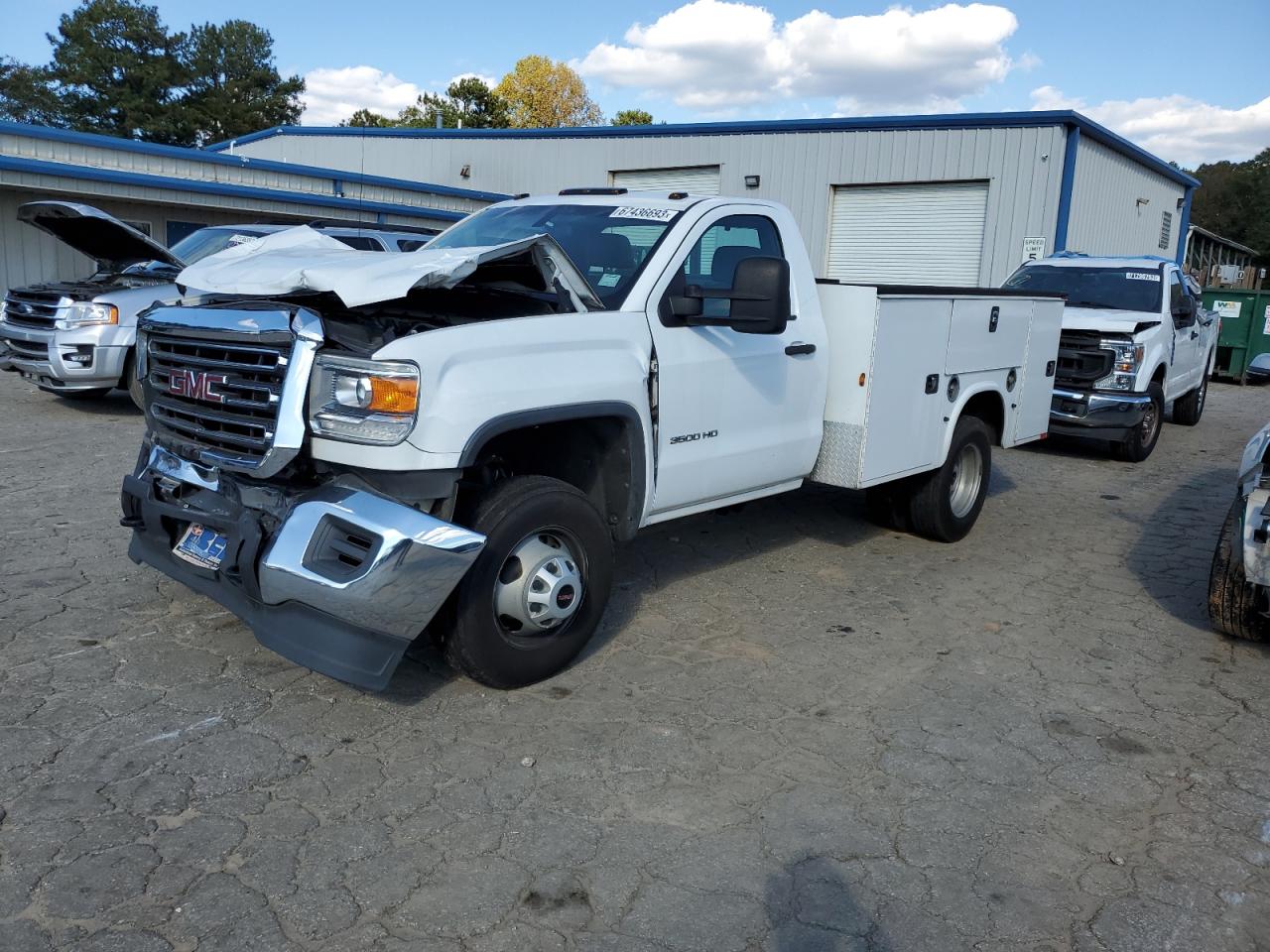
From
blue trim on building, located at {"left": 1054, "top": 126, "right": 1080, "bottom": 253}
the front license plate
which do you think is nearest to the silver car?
the front license plate

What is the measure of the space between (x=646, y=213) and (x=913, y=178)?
16.1 metres

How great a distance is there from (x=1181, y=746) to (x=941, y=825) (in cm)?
134

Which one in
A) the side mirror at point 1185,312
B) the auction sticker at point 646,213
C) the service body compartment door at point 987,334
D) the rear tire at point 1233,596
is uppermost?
the auction sticker at point 646,213

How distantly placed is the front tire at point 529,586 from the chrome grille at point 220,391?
2.90 feet

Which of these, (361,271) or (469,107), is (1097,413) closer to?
(361,271)

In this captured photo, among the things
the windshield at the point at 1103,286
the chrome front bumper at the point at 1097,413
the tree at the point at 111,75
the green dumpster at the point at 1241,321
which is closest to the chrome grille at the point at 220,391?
the chrome front bumper at the point at 1097,413

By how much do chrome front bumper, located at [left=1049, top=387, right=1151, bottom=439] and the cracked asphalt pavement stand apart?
4.73 meters

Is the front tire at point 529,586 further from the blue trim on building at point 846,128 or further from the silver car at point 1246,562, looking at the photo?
the blue trim on building at point 846,128

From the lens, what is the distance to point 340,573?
12.1ft

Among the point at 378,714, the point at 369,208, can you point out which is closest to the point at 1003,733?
the point at 378,714

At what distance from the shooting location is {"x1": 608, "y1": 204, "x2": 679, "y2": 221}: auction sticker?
519 centimetres

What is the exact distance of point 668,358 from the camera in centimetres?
477

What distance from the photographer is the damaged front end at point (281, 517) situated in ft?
12.0

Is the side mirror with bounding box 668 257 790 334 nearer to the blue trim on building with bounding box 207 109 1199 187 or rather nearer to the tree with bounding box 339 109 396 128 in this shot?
the blue trim on building with bounding box 207 109 1199 187
